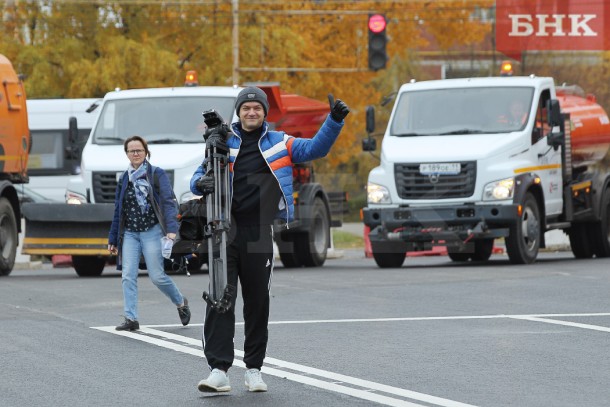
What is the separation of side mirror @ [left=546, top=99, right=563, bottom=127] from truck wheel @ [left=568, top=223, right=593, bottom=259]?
9.34 ft

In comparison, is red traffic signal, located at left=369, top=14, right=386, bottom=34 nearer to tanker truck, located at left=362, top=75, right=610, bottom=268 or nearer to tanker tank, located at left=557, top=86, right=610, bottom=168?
tanker tank, located at left=557, top=86, right=610, bottom=168

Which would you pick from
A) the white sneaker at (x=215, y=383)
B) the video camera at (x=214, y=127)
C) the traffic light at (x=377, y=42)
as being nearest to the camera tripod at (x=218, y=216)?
the video camera at (x=214, y=127)

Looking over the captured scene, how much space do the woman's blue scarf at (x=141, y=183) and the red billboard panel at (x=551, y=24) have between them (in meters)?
29.5

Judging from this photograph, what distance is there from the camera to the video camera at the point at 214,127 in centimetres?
941

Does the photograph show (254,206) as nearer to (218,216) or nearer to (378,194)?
(218,216)

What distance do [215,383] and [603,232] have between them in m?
15.9

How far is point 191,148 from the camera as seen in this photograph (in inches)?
829

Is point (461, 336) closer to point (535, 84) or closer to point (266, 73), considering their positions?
point (535, 84)

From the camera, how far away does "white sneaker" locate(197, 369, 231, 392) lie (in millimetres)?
9172

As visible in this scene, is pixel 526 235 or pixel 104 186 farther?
pixel 526 235

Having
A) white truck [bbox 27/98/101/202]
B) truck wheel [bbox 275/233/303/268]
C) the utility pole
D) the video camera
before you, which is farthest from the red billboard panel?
the video camera

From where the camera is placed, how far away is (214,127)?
31.1ft

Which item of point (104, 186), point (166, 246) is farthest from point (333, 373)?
point (104, 186)

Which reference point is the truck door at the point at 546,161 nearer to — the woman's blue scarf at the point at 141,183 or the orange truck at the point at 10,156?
the orange truck at the point at 10,156
